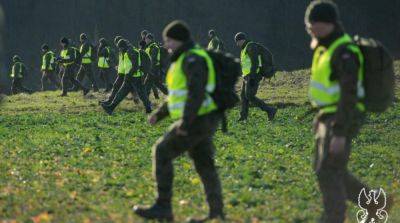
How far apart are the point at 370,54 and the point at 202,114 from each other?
153 centimetres

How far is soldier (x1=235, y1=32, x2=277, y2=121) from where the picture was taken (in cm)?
1614

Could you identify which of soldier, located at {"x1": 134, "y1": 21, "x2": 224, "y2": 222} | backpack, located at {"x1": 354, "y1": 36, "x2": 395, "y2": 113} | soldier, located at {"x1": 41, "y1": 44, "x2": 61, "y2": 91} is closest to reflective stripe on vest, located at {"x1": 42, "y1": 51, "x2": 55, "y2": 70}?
soldier, located at {"x1": 41, "y1": 44, "x2": 61, "y2": 91}

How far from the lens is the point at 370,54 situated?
6.32 m

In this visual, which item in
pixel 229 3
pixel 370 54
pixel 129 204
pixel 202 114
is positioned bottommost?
pixel 129 204

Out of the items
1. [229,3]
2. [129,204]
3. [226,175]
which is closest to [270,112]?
[226,175]

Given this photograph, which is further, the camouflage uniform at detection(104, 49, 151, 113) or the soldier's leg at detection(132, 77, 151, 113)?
the soldier's leg at detection(132, 77, 151, 113)

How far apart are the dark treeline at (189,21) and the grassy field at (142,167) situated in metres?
23.2

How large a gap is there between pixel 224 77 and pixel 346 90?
4.00 ft

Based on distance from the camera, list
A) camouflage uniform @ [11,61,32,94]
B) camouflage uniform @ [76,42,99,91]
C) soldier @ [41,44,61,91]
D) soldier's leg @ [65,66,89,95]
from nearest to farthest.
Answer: soldier's leg @ [65,66,89,95] < camouflage uniform @ [76,42,99,91] < soldier @ [41,44,61,91] < camouflage uniform @ [11,61,32,94]

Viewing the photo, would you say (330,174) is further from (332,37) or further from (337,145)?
(332,37)

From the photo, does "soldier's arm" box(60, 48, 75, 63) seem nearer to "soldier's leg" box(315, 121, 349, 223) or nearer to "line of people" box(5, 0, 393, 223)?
"line of people" box(5, 0, 393, 223)

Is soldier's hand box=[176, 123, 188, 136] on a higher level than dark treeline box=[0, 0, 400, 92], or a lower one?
lower

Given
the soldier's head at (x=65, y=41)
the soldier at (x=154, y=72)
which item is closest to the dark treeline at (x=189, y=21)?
the soldier's head at (x=65, y=41)

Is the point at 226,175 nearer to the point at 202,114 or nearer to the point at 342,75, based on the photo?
the point at 202,114
